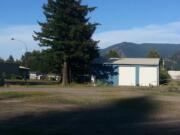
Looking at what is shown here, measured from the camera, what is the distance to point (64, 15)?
81938 mm

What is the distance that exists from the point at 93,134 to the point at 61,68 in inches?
2675

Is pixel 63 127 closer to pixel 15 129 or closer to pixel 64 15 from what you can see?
pixel 15 129

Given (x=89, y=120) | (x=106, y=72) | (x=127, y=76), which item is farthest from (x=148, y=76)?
(x=89, y=120)

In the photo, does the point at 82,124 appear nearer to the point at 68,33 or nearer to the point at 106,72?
the point at 68,33

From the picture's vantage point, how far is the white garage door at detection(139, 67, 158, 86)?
295 ft

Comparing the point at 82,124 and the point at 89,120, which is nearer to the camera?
the point at 82,124

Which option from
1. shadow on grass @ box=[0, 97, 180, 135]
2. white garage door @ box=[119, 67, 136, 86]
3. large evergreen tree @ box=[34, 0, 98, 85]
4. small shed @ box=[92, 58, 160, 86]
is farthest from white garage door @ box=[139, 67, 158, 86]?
shadow on grass @ box=[0, 97, 180, 135]

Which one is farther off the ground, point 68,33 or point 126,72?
point 68,33

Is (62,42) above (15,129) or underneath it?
above

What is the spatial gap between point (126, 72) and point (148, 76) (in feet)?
11.2

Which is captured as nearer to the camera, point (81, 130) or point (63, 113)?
point (81, 130)

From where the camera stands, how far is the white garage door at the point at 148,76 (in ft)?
295

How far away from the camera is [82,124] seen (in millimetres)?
22656

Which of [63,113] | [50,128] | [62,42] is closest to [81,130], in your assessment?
[50,128]
